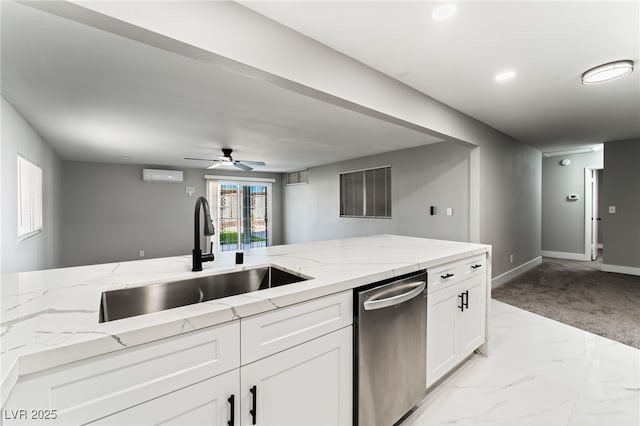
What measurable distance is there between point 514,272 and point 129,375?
18.8 feet

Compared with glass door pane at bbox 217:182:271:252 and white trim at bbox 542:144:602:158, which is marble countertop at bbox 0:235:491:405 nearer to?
glass door pane at bbox 217:182:271:252

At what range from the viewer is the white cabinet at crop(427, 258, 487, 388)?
1.84m

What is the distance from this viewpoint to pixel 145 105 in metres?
2.88

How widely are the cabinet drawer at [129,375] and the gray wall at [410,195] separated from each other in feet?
13.5

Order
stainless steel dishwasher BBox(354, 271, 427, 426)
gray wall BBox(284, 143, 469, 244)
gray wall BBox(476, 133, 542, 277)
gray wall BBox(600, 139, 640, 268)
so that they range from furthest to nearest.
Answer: gray wall BBox(600, 139, 640, 268) → gray wall BBox(284, 143, 469, 244) → gray wall BBox(476, 133, 542, 277) → stainless steel dishwasher BBox(354, 271, 427, 426)

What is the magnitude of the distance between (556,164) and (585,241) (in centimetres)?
183

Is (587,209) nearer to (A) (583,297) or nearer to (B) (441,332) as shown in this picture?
(A) (583,297)

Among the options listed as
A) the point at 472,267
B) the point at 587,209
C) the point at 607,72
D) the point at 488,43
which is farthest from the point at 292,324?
the point at 587,209

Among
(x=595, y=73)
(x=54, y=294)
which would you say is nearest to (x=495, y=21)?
(x=595, y=73)

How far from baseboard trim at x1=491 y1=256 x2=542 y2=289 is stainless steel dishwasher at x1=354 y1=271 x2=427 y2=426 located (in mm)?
3288

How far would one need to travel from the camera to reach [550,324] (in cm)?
304

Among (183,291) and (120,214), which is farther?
(120,214)

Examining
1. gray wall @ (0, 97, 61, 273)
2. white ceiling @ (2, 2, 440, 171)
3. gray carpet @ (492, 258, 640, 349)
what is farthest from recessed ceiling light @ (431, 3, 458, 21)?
gray wall @ (0, 97, 61, 273)

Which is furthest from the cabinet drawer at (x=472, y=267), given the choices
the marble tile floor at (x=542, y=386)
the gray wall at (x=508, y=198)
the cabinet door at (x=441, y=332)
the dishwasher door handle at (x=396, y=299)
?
the gray wall at (x=508, y=198)
